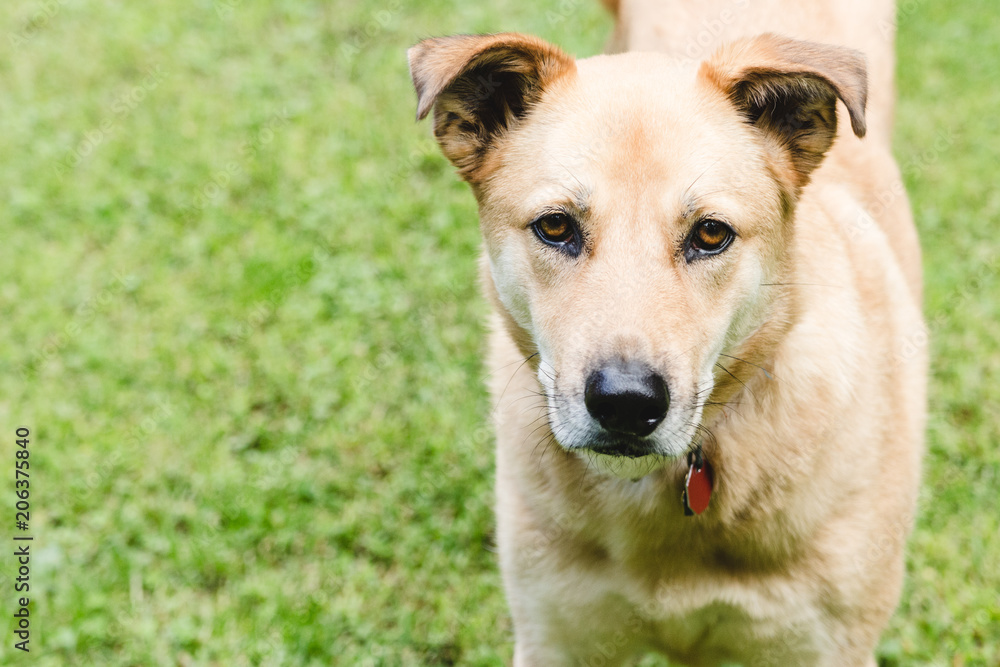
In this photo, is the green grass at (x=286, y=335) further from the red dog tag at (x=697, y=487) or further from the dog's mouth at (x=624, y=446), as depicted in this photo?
the dog's mouth at (x=624, y=446)

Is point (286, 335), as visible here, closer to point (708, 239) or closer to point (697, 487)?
point (697, 487)

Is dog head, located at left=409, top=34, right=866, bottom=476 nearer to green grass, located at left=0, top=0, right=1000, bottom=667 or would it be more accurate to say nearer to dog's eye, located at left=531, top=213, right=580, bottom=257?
dog's eye, located at left=531, top=213, right=580, bottom=257

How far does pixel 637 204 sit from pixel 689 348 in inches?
16.8

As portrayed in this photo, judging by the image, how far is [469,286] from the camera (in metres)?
5.46

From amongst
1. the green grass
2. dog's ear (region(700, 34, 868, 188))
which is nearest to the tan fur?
dog's ear (region(700, 34, 868, 188))

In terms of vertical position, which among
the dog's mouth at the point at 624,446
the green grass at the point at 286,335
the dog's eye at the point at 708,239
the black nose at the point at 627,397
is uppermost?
the dog's eye at the point at 708,239

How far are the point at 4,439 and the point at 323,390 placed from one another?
1722mm

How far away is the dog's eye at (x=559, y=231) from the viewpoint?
2525mm

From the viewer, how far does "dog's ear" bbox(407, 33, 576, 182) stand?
260 cm

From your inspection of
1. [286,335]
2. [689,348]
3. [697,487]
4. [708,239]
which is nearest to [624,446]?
[689,348]

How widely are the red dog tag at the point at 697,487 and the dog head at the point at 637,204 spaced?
15cm

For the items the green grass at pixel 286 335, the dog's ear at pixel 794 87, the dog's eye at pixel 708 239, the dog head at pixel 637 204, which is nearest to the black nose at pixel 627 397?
the dog head at pixel 637 204

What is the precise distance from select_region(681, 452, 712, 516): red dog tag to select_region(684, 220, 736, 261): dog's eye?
0.64 metres

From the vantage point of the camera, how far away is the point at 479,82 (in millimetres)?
2832
